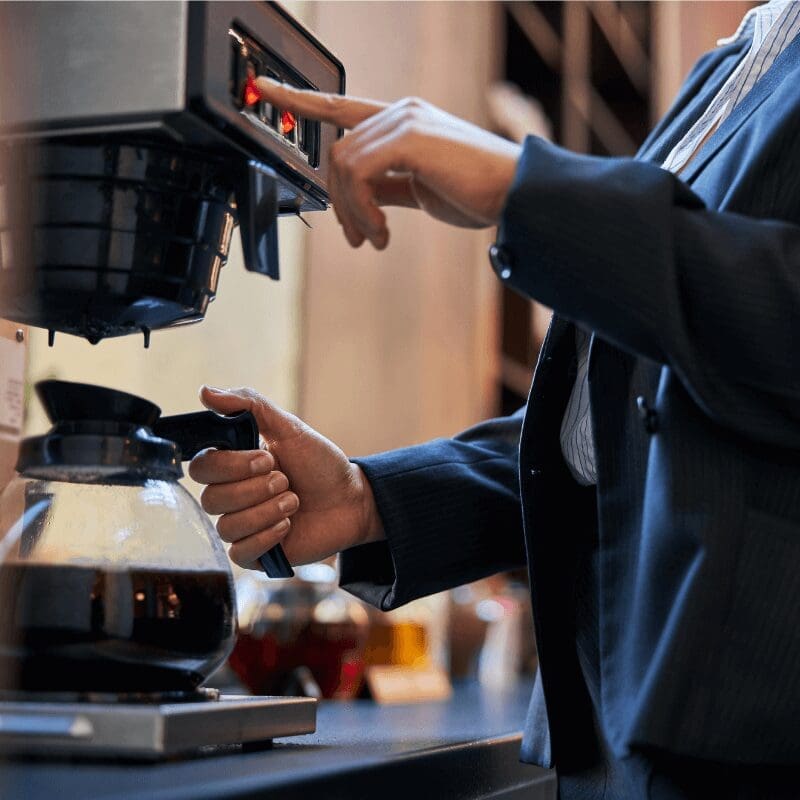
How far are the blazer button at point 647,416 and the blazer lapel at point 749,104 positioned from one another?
0.21 m

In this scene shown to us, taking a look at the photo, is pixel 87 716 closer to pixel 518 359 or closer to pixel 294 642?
pixel 294 642

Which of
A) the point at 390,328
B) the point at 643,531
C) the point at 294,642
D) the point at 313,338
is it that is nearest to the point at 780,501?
the point at 643,531

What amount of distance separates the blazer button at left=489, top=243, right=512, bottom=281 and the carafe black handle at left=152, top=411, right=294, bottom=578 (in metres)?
0.26

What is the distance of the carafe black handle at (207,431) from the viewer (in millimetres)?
882

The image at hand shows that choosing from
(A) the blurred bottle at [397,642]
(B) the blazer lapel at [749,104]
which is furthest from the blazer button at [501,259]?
(A) the blurred bottle at [397,642]

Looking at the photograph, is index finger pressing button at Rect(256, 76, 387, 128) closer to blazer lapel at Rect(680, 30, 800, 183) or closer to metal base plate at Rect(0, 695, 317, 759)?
blazer lapel at Rect(680, 30, 800, 183)

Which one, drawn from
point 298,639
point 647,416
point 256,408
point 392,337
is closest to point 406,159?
point 647,416

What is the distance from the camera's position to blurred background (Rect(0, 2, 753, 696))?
165 cm

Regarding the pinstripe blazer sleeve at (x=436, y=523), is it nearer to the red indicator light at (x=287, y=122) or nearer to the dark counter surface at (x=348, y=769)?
the dark counter surface at (x=348, y=769)

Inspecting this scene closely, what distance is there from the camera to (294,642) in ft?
4.93

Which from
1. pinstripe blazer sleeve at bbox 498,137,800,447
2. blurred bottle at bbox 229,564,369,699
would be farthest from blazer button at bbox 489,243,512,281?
→ blurred bottle at bbox 229,564,369,699

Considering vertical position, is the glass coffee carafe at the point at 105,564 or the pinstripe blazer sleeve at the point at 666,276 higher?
the pinstripe blazer sleeve at the point at 666,276

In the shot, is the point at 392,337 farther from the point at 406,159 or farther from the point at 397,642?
the point at 406,159

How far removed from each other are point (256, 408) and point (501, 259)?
12.8 inches
